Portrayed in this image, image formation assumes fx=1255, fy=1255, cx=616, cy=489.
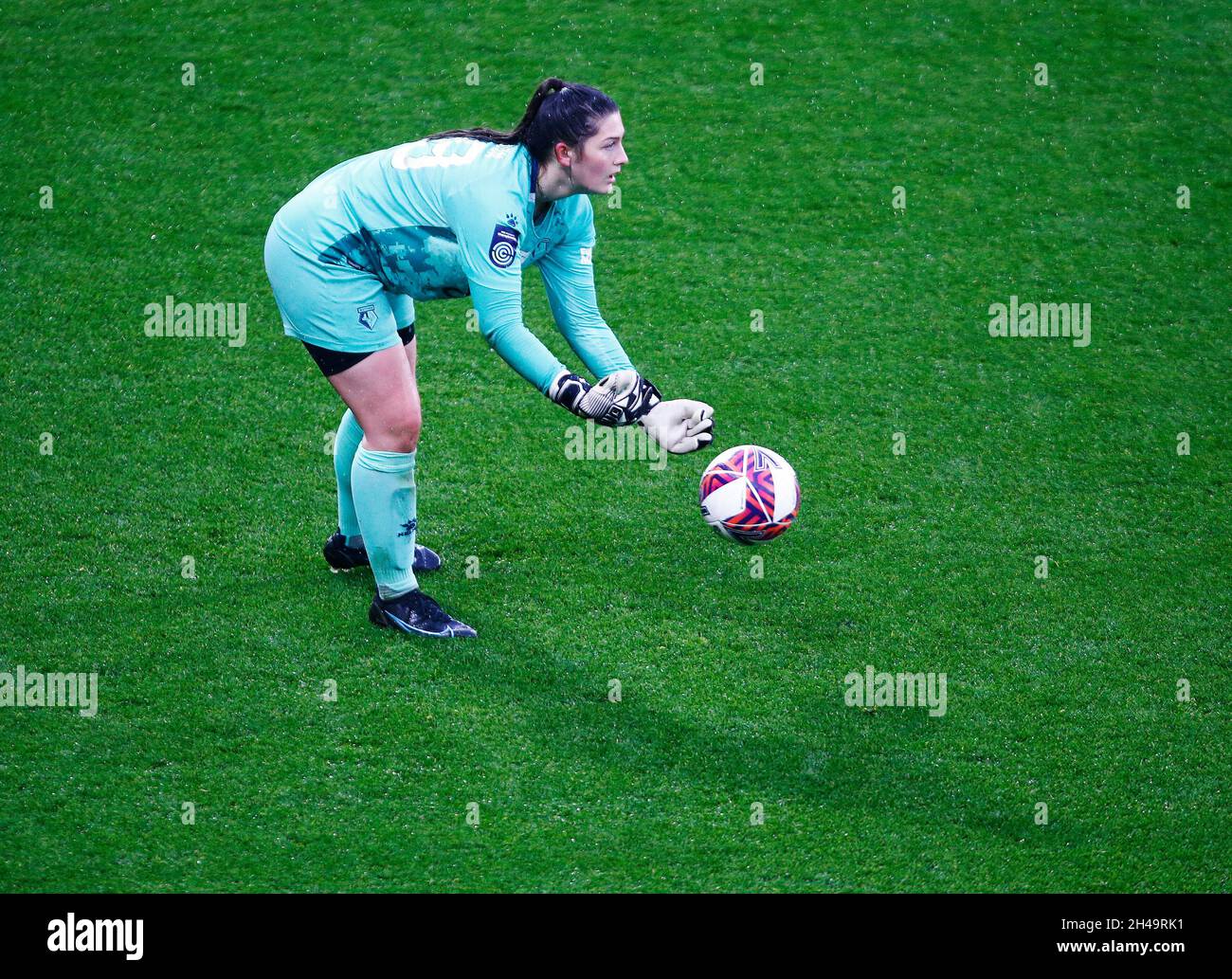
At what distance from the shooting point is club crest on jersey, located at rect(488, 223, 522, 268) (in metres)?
4.80

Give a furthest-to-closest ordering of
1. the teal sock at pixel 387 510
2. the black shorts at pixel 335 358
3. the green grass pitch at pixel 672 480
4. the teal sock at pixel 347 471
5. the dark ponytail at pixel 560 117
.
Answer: the teal sock at pixel 347 471, the teal sock at pixel 387 510, the black shorts at pixel 335 358, the dark ponytail at pixel 560 117, the green grass pitch at pixel 672 480

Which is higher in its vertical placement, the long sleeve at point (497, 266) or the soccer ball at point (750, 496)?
the long sleeve at point (497, 266)

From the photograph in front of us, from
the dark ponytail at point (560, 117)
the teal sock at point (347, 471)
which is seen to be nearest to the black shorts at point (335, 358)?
the teal sock at point (347, 471)

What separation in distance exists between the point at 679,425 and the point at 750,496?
651 mm

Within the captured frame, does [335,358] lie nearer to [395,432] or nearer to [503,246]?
[395,432]

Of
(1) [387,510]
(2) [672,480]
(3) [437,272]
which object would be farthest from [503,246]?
(2) [672,480]

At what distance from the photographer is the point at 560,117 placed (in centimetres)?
481

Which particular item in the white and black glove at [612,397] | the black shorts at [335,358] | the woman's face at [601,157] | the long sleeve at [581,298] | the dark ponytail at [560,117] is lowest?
the white and black glove at [612,397]

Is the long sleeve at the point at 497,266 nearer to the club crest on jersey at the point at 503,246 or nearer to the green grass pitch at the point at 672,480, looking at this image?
the club crest on jersey at the point at 503,246

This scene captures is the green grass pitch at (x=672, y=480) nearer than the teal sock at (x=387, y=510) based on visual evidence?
Yes

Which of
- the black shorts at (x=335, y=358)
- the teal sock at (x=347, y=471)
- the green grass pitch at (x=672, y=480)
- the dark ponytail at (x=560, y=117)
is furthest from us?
the teal sock at (x=347, y=471)

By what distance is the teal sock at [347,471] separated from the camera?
19.0 ft

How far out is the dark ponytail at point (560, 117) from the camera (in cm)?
479

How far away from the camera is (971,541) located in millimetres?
6359
